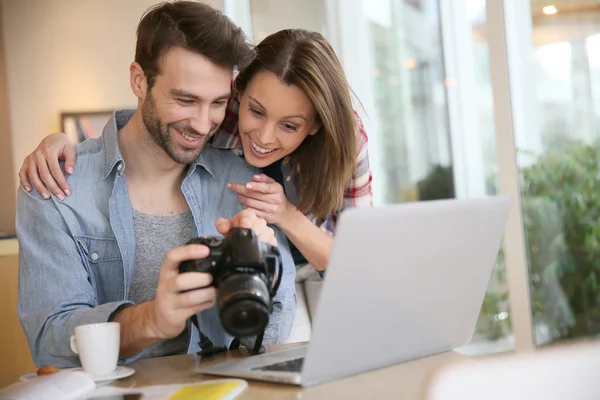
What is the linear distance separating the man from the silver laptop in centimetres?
44

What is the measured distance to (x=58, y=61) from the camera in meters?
4.45

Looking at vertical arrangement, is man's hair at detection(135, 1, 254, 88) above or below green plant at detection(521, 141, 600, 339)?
above

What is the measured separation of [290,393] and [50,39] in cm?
394

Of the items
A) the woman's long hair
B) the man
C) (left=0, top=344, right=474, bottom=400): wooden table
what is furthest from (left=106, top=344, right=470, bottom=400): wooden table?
the woman's long hair

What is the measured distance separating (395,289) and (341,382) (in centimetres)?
14

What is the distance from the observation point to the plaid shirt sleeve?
6.49 ft

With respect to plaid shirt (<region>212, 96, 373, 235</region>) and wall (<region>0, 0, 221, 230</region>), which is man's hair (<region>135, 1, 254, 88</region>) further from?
wall (<region>0, 0, 221, 230</region>)

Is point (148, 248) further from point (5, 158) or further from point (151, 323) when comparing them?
point (5, 158)

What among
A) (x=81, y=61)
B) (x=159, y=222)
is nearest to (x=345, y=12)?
(x=81, y=61)

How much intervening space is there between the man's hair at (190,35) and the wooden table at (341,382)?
0.73 m

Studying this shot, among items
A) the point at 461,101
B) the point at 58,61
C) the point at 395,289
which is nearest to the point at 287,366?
the point at 395,289

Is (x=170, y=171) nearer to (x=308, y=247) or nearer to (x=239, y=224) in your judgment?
(x=308, y=247)

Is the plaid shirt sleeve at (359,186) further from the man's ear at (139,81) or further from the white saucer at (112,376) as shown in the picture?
the white saucer at (112,376)

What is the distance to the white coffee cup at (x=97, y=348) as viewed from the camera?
114cm
